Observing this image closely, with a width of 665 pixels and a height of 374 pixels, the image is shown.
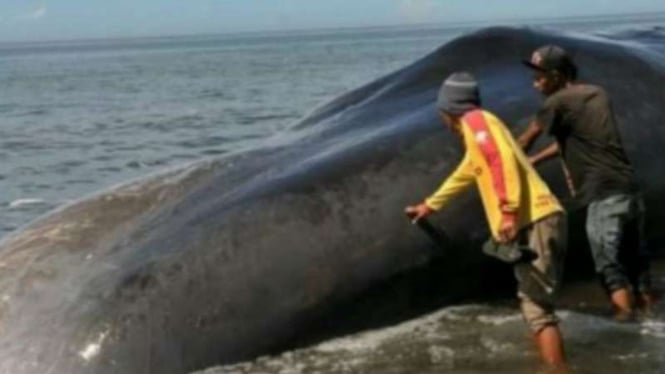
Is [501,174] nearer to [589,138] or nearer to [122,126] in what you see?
[589,138]

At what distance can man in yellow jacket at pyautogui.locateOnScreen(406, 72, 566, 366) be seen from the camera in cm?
774

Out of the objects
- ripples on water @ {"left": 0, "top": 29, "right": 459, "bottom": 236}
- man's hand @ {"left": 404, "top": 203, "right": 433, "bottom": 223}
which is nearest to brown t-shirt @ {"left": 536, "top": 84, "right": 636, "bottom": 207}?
man's hand @ {"left": 404, "top": 203, "right": 433, "bottom": 223}

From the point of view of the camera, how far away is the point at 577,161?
8.78 m

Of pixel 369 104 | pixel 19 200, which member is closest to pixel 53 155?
pixel 19 200

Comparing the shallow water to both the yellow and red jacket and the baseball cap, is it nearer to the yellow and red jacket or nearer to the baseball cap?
the yellow and red jacket

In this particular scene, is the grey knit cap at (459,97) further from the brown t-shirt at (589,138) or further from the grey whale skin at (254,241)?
the grey whale skin at (254,241)

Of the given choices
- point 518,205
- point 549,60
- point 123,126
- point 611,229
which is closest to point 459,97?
point 518,205

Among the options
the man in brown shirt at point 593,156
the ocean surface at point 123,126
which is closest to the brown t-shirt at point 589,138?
the man in brown shirt at point 593,156

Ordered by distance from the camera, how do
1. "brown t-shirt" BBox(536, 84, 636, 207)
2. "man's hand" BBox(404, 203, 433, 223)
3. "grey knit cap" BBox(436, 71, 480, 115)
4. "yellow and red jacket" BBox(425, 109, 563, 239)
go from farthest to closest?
"brown t-shirt" BBox(536, 84, 636, 207)
"man's hand" BBox(404, 203, 433, 223)
"grey knit cap" BBox(436, 71, 480, 115)
"yellow and red jacket" BBox(425, 109, 563, 239)

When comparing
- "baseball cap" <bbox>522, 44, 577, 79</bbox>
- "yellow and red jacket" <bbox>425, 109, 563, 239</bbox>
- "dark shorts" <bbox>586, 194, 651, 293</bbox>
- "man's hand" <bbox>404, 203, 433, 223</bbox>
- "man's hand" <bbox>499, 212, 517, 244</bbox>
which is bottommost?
"dark shorts" <bbox>586, 194, 651, 293</bbox>

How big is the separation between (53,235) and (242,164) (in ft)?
4.94

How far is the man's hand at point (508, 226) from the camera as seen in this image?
7.73 metres

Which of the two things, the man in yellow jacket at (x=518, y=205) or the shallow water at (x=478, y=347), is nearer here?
the man in yellow jacket at (x=518, y=205)

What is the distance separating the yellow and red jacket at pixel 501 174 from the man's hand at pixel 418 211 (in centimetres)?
58
